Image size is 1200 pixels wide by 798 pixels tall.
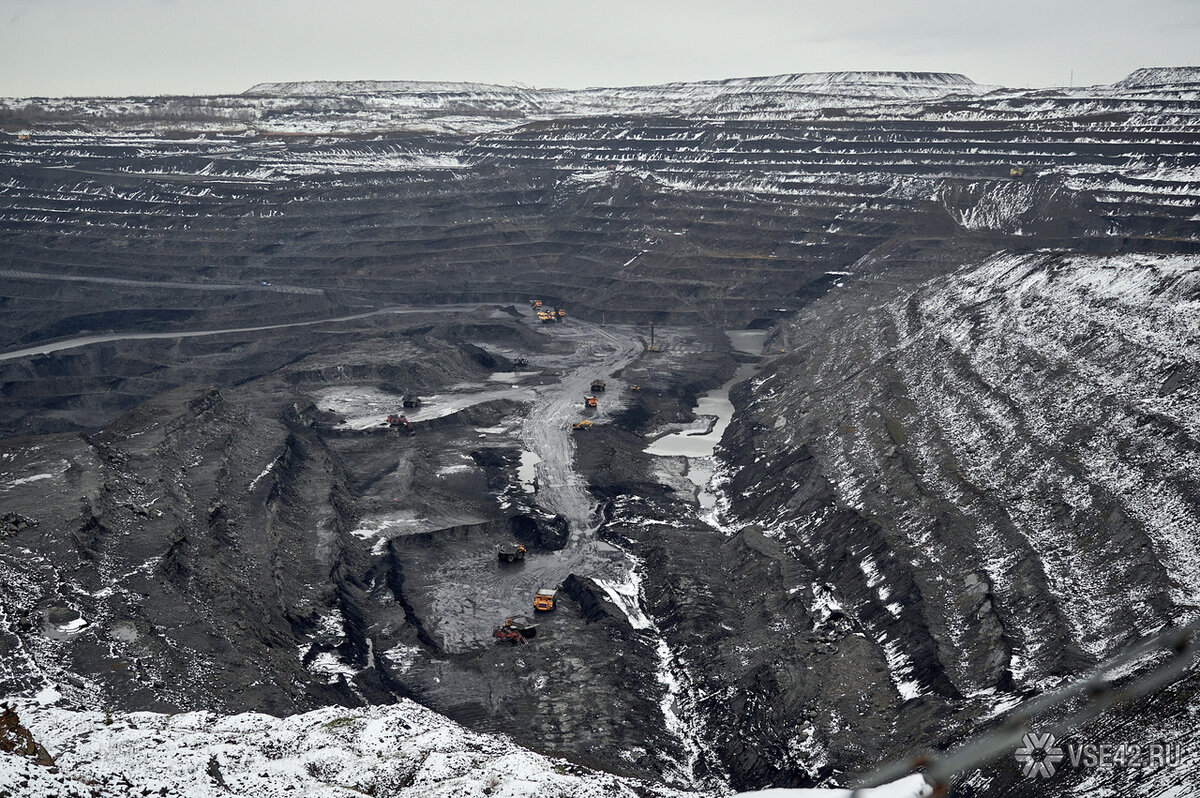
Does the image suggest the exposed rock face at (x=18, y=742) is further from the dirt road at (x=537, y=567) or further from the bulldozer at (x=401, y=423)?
the bulldozer at (x=401, y=423)

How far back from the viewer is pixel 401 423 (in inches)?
3110

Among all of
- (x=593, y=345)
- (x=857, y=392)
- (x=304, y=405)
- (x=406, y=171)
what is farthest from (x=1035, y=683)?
(x=406, y=171)

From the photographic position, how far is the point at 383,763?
30.2 metres

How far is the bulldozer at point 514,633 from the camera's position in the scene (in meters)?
46.3

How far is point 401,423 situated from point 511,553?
25.9m

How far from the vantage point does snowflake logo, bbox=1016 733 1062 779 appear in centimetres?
2719

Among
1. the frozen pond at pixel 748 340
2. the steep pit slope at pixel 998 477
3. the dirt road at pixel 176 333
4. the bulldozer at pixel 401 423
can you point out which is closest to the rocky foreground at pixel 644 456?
the steep pit slope at pixel 998 477

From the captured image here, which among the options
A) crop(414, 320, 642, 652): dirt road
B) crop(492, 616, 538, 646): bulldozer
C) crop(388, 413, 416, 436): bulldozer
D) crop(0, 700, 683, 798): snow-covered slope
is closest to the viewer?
crop(0, 700, 683, 798): snow-covered slope

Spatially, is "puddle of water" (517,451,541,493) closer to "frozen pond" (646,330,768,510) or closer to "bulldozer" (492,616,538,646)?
"frozen pond" (646,330,768,510)

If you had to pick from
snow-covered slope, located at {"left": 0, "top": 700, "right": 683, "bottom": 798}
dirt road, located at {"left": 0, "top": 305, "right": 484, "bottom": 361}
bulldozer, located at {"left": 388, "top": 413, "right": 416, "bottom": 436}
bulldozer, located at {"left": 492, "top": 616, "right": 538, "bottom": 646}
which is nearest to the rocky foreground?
snow-covered slope, located at {"left": 0, "top": 700, "right": 683, "bottom": 798}

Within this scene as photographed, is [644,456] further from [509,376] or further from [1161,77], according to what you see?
[1161,77]

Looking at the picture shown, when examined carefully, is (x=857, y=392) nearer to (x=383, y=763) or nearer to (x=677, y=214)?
(x=383, y=763)

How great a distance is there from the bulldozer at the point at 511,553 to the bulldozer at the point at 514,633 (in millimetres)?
8121

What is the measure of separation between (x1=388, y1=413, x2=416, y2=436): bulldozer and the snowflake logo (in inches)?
2229
